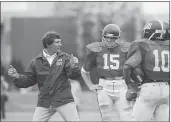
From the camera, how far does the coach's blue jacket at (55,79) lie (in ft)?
28.7

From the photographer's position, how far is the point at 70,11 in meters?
37.5

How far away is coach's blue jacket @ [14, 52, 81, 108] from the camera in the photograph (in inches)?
344

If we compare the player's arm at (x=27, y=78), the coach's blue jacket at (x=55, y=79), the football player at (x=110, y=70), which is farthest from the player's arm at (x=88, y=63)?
the player's arm at (x=27, y=78)

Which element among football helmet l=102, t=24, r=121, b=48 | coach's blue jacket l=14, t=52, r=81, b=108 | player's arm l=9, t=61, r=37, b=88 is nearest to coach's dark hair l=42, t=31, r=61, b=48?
coach's blue jacket l=14, t=52, r=81, b=108

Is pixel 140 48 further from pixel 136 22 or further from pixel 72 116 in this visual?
pixel 136 22

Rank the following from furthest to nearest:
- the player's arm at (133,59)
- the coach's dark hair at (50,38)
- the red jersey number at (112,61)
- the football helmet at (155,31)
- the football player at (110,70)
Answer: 1. the red jersey number at (112,61)
2. the football player at (110,70)
3. the coach's dark hair at (50,38)
4. the football helmet at (155,31)
5. the player's arm at (133,59)

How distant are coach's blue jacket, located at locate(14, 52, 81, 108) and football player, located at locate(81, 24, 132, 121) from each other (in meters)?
0.69

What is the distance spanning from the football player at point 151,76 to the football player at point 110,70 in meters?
1.52

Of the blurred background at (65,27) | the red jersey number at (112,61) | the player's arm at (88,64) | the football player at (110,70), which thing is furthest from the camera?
the blurred background at (65,27)

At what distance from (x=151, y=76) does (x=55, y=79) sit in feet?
6.15

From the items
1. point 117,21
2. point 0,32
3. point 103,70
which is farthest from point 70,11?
point 103,70

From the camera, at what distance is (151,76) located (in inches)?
297

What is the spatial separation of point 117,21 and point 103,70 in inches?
1069

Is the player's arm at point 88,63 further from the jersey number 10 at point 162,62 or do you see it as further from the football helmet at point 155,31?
the jersey number 10 at point 162,62
